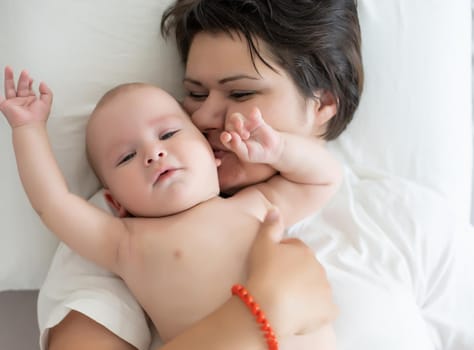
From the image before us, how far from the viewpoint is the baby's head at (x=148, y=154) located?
1.14 meters

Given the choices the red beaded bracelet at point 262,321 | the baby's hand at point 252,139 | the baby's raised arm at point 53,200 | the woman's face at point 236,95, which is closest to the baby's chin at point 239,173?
the woman's face at point 236,95

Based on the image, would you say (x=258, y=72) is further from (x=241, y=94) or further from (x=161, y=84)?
(x=161, y=84)

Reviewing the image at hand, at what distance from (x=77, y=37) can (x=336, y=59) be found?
2.00 ft

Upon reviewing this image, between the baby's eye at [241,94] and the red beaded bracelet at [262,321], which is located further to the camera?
the baby's eye at [241,94]

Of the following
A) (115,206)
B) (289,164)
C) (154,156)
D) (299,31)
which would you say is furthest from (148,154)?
(299,31)

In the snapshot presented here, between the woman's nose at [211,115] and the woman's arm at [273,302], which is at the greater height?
the woman's nose at [211,115]

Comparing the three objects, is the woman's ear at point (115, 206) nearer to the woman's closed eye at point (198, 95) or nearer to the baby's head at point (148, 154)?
the baby's head at point (148, 154)

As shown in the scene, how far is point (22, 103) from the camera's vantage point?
119 cm

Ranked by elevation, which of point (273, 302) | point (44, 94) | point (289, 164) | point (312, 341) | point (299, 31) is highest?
point (299, 31)

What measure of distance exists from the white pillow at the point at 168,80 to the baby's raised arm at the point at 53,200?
0.18 metres

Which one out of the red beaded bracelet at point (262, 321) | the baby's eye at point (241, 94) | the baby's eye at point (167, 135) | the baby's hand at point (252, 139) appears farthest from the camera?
the baby's eye at point (241, 94)

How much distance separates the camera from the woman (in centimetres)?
117

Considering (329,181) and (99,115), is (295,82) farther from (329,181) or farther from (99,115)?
(99,115)

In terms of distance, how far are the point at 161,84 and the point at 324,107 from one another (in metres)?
0.40
